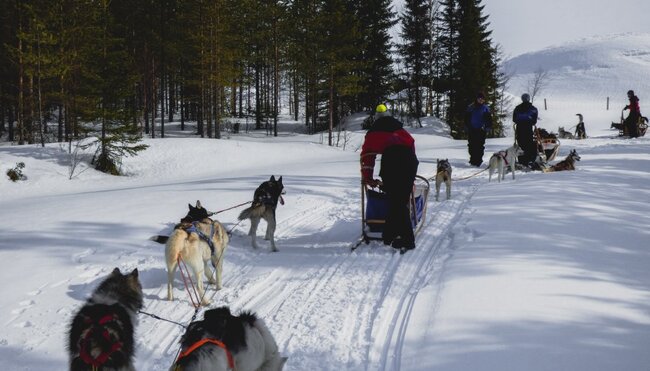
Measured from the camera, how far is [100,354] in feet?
8.48

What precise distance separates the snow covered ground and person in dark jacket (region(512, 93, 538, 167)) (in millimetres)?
2680

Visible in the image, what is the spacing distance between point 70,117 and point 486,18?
28.8 m

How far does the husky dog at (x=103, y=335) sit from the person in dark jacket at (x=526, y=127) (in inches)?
463

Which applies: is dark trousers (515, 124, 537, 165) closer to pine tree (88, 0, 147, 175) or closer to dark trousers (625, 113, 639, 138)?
dark trousers (625, 113, 639, 138)

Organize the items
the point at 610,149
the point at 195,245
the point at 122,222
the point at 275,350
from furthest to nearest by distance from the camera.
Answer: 1. the point at 610,149
2. the point at 122,222
3. the point at 195,245
4. the point at 275,350

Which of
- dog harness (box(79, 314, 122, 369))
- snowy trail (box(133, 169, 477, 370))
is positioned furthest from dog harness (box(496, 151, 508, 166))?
dog harness (box(79, 314, 122, 369))

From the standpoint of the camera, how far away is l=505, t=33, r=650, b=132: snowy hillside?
41.9m

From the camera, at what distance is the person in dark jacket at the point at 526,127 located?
40.2 ft

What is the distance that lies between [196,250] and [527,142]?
10.7m

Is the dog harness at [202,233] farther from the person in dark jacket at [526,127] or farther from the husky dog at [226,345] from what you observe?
the person in dark jacket at [526,127]

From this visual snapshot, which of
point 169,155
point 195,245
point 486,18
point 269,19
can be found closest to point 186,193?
point 195,245

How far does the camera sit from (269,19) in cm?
3169

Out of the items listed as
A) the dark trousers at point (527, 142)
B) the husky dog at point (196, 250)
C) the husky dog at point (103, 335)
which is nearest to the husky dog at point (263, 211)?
the husky dog at point (196, 250)

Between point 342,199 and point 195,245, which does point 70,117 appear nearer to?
point 342,199
